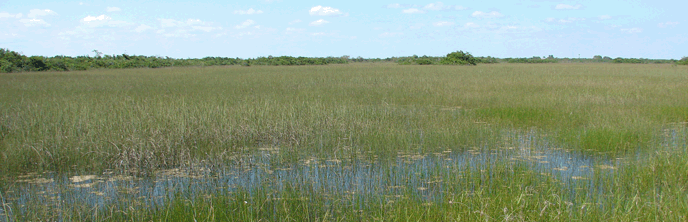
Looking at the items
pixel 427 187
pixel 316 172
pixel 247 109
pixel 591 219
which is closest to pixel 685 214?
pixel 591 219

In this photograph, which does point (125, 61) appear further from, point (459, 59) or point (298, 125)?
point (298, 125)

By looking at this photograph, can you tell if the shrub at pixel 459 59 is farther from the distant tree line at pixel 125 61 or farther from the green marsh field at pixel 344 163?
the green marsh field at pixel 344 163

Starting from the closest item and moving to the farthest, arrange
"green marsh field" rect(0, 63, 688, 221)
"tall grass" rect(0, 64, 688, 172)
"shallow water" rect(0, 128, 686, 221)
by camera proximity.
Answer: "green marsh field" rect(0, 63, 688, 221)
"shallow water" rect(0, 128, 686, 221)
"tall grass" rect(0, 64, 688, 172)

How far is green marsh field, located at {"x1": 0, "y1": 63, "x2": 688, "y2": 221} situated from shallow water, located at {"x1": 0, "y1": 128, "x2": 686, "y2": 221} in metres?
0.03

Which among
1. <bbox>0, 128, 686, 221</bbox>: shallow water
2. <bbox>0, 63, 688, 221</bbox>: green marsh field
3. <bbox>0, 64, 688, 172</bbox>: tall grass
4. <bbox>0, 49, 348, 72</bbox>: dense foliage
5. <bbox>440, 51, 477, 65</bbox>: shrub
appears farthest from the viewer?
<bbox>440, 51, 477, 65</bbox>: shrub

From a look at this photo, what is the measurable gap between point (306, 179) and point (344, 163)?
87 centimetres

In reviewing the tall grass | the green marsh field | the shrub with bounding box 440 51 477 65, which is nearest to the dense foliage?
the shrub with bounding box 440 51 477 65

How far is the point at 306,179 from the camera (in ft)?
16.0

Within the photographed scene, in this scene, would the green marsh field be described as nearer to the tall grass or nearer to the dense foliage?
the tall grass

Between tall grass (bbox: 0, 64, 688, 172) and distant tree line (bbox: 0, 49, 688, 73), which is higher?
distant tree line (bbox: 0, 49, 688, 73)

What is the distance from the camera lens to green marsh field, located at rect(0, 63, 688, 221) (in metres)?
3.91

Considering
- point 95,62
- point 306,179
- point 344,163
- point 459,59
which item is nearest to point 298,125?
point 344,163

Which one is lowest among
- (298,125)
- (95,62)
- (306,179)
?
(306,179)

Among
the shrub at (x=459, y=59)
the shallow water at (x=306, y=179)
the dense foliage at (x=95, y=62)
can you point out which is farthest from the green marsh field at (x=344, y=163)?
the shrub at (x=459, y=59)
